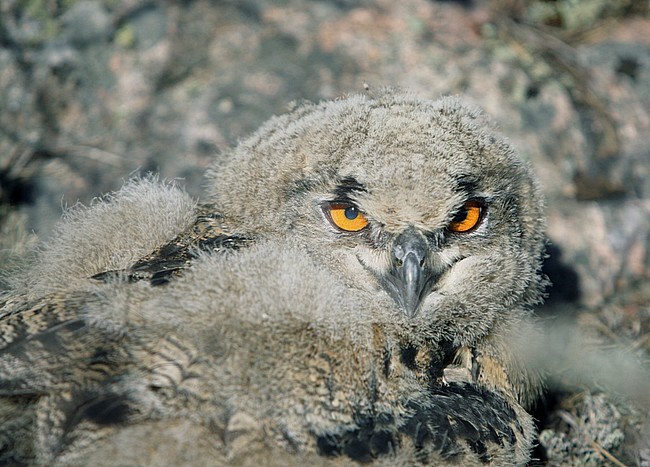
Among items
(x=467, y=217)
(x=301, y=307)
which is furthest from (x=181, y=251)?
(x=467, y=217)

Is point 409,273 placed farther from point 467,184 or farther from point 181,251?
point 181,251

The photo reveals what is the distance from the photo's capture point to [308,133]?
339cm

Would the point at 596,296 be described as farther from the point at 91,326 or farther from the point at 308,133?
the point at 91,326

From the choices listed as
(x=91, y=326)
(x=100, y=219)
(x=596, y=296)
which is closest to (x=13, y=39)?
(x=100, y=219)

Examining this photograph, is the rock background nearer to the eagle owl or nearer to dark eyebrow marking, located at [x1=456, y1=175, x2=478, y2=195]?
the eagle owl

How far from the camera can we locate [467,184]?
3092mm

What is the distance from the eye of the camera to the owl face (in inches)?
118

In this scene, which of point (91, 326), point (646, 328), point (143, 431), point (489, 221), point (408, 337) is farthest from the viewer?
point (646, 328)

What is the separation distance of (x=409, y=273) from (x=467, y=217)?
43 centimetres

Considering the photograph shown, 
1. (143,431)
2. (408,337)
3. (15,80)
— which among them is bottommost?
(143,431)

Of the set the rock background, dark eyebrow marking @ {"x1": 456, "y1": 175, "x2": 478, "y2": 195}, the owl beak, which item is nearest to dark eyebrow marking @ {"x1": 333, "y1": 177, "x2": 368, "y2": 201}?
the owl beak

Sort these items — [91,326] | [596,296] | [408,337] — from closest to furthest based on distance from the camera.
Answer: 1. [91,326]
2. [408,337]
3. [596,296]

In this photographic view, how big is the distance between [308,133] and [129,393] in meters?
1.51

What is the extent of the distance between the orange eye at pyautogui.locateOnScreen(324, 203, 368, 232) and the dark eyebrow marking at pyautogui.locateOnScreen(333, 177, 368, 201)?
0.04 meters
